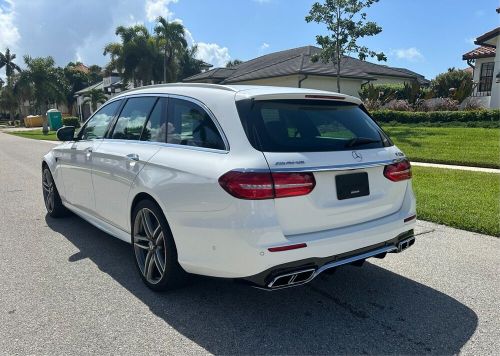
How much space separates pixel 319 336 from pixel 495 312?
4.73 ft

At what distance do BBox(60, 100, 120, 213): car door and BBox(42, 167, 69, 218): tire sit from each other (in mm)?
576

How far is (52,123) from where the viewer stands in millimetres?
38344

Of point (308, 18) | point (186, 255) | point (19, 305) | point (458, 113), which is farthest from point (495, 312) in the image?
point (308, 18)

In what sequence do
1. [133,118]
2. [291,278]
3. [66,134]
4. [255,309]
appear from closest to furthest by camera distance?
[291,278]
[255,309]
[133,118]
[66,134]

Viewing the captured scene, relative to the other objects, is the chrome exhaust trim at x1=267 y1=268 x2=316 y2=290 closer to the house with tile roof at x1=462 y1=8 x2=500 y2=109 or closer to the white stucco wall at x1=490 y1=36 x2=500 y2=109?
the white stucco wall at x1=490 y1=36 x2=500 y2=109

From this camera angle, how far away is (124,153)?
400 centimetres

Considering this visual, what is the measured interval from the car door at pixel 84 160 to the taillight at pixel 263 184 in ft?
7.83

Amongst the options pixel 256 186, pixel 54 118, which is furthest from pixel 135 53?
pixel 256 186

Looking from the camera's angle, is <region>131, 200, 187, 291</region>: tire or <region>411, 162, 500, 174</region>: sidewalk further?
<region>411, 162, 500, 174</region>: sidewalk

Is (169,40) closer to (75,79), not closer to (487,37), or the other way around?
(487,37)

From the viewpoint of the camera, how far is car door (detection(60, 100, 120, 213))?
4.70m

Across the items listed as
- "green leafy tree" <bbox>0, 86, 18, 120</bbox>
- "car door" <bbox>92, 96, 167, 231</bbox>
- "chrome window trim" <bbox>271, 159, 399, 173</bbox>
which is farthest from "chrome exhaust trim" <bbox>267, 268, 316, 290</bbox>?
"green leafy tree" <bbox>0, 86, 18, 120</bbox>

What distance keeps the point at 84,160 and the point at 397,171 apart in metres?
3.32

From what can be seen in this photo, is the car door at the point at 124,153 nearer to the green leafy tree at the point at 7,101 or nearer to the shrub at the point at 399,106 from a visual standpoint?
the shrub at the point at 399,106
